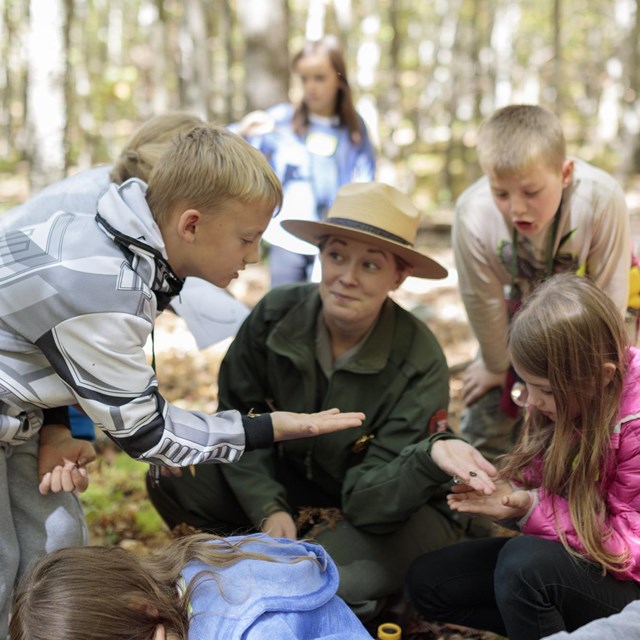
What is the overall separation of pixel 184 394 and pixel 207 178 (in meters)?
3.32

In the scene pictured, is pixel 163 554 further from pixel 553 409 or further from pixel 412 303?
pixel 412 303

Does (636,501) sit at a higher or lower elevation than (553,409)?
lower

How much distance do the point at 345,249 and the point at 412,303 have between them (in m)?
4.98

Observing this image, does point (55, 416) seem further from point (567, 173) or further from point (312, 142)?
point (312, 142)

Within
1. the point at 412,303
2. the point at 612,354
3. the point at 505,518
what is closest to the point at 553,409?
the point at 612,354

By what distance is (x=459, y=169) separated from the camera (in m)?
22.9

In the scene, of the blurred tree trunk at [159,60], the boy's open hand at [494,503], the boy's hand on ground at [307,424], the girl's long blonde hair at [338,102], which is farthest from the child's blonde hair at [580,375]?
the blurred tree trunk at [159,60]

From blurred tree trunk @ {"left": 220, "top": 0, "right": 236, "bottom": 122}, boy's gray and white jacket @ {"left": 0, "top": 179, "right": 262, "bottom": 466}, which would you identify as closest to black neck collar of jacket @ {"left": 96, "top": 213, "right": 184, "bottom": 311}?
boy's gray and white jacket @ {"left": 0, "top": 179, "right": 262, "bottom": 466}

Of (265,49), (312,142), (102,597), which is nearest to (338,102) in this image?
(312,142)

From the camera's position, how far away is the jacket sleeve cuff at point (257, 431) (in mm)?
2506

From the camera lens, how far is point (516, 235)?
3672 millimetres

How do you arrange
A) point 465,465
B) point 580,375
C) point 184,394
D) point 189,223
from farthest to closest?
point 184,394
point 465,465
point 189,223
point 580,375

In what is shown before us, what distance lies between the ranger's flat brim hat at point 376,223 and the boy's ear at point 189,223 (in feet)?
2.41

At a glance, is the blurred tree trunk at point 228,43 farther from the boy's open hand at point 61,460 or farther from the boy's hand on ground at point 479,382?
the boy's open hand at point 61,460
